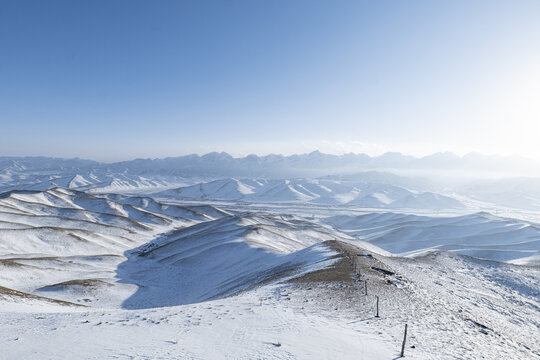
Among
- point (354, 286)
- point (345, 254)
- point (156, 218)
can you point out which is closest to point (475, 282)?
point (345, 254)

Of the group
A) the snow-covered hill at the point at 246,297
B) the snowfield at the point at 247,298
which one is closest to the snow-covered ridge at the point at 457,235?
the snowfield at the point at 247,298

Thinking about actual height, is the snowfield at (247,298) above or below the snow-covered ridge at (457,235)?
above

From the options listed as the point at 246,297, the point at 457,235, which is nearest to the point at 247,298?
the point at 246,297

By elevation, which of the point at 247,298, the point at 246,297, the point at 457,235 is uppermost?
the point at 247,298

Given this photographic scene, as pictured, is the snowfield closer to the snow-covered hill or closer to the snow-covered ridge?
the snow-covered hill

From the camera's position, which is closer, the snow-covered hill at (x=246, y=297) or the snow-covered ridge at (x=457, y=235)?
the snow-covered hill at (x=246, y=297)

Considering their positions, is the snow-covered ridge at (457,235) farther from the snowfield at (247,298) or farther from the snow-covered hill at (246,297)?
the snow-covered hill at (246,297)

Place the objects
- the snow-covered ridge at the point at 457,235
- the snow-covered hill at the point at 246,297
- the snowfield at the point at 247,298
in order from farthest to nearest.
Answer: the snow-covered ridge at the point at 457,235
the snow-covered hill at the point at 246,297
the snowfield at the point at 247,298

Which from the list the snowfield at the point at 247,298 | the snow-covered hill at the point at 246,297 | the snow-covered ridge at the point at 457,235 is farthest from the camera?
the snow-covered ridge at the point at 457,235

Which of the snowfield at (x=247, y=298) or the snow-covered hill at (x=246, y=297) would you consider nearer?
the snowfield at (x=247, y=298)

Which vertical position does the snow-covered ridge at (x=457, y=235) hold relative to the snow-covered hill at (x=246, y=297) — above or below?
below

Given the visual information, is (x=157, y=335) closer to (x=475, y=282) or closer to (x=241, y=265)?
(x=241, y=265)

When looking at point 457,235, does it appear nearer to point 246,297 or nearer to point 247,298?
point 246,297
